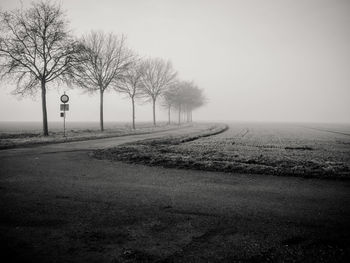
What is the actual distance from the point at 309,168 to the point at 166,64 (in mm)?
44656

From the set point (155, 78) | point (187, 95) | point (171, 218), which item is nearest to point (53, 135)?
point (171, 218)

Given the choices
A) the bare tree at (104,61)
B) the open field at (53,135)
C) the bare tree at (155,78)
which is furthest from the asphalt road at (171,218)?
the bare tree at (155,78)

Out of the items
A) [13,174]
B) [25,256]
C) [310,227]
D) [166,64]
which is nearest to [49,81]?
[13,174]

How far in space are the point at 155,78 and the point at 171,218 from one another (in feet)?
148

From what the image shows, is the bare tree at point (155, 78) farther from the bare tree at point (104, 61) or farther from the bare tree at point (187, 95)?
the bare tree at point (104, 61)

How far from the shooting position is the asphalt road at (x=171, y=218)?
3.27 meters

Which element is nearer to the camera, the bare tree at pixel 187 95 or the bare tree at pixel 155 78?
the bare tree at pixel 155 78

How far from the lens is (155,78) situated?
47.8 metres

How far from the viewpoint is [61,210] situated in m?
4.71

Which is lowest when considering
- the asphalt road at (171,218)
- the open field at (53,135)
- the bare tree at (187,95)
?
the asphalt road at (171,218)

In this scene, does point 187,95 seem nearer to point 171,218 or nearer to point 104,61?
point 104,61

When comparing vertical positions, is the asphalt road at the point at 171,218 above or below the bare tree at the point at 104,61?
below

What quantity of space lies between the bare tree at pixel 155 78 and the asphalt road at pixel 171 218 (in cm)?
3983

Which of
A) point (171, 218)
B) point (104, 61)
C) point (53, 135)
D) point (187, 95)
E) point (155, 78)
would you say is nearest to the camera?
point (171, 218)
